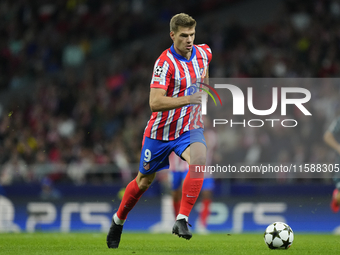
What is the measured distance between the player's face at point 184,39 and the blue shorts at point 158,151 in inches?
32.2

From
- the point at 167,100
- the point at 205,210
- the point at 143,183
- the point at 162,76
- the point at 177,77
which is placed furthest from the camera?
the point at 205,210

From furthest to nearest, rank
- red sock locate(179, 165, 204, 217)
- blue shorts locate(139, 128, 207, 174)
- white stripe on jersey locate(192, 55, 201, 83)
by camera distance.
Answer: white stripe on jersey locate(192, 55, 201, 83) < blue shorts locate(139, 128, 207, 174) < red sock locate(179, 165, 204, 217)

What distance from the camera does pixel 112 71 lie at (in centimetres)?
1630

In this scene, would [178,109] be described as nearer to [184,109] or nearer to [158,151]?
[184,109]

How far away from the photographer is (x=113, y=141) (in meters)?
13.4

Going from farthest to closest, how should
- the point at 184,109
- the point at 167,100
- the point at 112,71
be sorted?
the point at 112,71, the point at 184,109, the point at 167,100

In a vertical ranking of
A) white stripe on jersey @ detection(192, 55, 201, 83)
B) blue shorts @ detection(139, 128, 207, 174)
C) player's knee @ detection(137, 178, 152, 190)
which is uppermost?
white stripe on jersey @ detection(192, 55, 201, 83)

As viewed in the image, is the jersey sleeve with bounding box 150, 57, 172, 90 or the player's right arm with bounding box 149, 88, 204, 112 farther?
the jersey sleeve with bounding box 150, 57, 172, 90

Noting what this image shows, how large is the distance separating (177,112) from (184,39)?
74cm

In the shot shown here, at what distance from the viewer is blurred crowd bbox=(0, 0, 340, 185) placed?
1145 cm

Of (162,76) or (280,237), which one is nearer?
Result: (162,76)

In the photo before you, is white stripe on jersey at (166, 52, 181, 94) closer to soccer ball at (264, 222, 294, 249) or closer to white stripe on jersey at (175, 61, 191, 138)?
white stripe on jersey at (175, 61, 191, 138)

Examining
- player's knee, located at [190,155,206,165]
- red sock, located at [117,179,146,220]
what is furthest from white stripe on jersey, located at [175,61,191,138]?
red sock, located at [117,179,146,220]

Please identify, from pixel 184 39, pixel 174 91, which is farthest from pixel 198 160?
pixel 184 39
